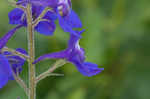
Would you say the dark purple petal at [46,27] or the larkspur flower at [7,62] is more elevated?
the dark purple petal at [46,27]

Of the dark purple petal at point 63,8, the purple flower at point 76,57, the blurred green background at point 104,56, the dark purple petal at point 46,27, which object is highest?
the dark purple petal at point 63,8

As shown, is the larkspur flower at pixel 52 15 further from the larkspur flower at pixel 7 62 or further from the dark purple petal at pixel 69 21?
the larkspur flower at pixel 7 62

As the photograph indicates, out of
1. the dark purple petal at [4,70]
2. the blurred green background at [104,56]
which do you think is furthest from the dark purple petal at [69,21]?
the blurred green background at [104,56]

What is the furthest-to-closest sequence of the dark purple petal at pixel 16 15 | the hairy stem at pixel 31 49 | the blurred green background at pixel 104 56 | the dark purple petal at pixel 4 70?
the blurred green background at pixel 104 56 < the dark purple petal at pixel 16 15 < the hairy stem at pixel 31 49 < the dark purple petal at pixel 4 70

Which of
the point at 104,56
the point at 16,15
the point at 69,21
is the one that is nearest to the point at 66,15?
the point at 69,21

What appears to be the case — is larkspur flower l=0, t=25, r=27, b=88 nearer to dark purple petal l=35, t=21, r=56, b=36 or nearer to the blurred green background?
dark purple petal l=35, t=21, r=56, b=36

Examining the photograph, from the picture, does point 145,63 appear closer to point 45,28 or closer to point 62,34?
point 62,34

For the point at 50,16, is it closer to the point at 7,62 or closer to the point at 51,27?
the point at 51,27
